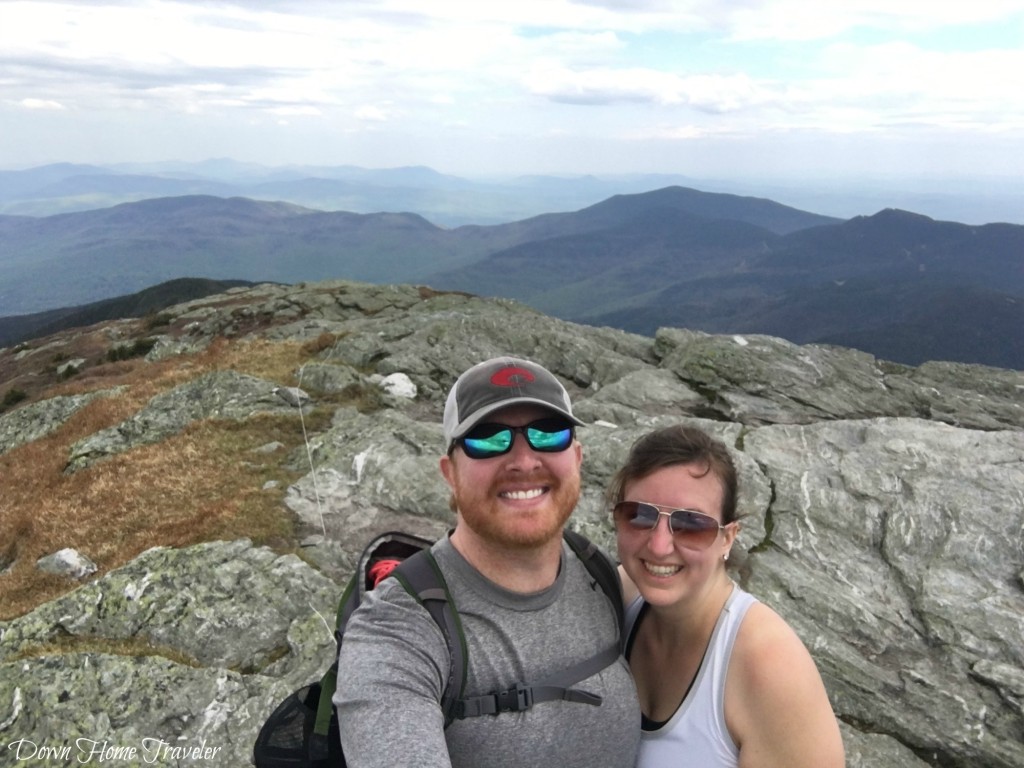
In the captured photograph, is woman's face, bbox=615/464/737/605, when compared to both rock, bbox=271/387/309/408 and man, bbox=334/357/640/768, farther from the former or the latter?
rock, bbox=271/387/309/408

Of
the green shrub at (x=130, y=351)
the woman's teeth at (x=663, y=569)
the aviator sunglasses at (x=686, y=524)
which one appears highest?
the aviator sunglasses at (x=686, y=524)

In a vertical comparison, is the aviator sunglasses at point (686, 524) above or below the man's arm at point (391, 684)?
above

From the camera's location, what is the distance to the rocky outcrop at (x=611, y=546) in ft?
34.1

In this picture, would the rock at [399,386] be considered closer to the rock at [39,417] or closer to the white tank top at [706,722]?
the rock at [39,417]

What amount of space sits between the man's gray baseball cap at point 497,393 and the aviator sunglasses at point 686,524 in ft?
3.30

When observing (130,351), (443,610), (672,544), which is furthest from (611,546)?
(130,351)

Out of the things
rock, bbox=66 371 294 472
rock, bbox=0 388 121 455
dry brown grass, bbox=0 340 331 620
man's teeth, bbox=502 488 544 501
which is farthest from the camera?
rock, bbox=0 388 121 455

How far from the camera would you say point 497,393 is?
4922mm

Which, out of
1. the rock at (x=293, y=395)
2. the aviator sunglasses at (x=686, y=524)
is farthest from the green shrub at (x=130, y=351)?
the aviator sunglasses at (x=686, y=524)

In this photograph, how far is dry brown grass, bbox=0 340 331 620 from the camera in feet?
48.2

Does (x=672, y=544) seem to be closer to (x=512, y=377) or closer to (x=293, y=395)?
(x=512, y=377)

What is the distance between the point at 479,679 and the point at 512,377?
2.24 m

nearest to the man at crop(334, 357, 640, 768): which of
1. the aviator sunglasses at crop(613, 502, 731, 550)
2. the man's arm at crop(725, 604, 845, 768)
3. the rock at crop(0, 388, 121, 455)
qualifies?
the aviator sunglasses at crop(613, 502, 731, 550)

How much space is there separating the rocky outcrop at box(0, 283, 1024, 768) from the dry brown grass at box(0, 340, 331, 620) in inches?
42.8
